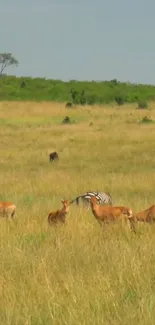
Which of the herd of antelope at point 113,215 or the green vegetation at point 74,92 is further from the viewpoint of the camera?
the green vegetation at point 74,92

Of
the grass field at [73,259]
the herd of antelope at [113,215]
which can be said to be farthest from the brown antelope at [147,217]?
the grass field at [73,259]

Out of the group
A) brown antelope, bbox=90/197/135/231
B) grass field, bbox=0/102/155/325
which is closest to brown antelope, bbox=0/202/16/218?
grass field, bbox=0/102/155/325

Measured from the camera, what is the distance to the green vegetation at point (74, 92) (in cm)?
6003

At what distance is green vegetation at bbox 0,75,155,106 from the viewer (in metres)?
60.0

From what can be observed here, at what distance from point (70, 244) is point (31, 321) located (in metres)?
2.31

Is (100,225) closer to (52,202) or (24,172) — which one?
(52,202)

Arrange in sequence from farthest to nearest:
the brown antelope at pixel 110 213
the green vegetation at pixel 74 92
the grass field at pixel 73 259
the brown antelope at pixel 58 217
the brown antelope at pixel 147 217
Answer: the green vegetation at pixel 74 92 → the brown antelope at pixel 58 217 → the brown antelope at pixel 110 213 → the brown antelope at pixel 147 217 → the grass field at pixel 73 259

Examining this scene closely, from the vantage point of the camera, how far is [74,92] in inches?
2446

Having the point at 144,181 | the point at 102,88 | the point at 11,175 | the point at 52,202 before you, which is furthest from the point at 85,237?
the point at 102,88

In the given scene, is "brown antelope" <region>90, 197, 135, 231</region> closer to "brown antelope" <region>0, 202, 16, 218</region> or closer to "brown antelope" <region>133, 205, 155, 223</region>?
"brown antelope" <region>133, 205, 155, 223</region>

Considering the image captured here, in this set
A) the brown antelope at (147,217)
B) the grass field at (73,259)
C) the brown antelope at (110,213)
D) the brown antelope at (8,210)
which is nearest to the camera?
the grass field at (73,259)

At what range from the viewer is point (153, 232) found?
7520 millimetres

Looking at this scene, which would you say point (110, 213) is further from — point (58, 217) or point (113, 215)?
point (58, 217)

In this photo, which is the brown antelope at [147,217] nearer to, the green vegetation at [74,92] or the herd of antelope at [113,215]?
the herd of antelope at [113,215]
